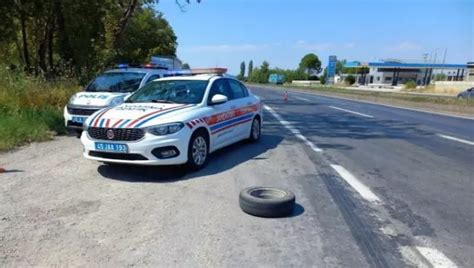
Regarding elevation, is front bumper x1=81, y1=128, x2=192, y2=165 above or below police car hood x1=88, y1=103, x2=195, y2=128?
below

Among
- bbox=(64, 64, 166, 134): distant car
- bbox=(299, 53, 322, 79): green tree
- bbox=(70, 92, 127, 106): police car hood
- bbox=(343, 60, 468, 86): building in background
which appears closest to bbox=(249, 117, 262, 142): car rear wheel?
bbox=(64, 64, 166, 134): distant car

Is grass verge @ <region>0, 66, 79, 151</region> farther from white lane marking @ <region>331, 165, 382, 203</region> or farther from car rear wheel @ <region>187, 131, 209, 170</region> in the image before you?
white lane marking @ <region>331, 165, 382, 203</region>

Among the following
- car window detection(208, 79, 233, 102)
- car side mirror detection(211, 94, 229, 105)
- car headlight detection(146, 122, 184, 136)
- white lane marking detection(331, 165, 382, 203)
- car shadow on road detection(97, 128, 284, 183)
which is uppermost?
car window detection(208, 79, 233, 102)

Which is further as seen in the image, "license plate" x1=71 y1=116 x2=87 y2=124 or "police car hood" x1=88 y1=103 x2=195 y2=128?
"license plate" x1=71 y1=116 x2=87 y2=124

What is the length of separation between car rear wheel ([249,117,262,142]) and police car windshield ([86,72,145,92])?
3412 millimetres

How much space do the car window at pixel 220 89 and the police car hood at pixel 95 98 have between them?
309 centimetres

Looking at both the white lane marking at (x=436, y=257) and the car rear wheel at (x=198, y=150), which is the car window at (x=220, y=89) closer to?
the car rear wheel at (x=198, y=150)

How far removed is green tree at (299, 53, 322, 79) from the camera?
15750 centimetres

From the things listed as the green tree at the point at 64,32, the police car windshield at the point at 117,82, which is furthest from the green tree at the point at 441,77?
the police car windshield at the point at 117,82

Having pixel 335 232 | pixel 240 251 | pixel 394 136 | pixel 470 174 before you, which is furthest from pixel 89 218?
pixel 394 136

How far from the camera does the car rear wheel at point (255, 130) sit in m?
10.5

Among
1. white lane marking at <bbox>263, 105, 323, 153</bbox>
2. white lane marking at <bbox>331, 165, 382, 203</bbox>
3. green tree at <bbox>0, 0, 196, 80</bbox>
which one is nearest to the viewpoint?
white lane marking at <bbox>331, 165, 382, 203</bbox>

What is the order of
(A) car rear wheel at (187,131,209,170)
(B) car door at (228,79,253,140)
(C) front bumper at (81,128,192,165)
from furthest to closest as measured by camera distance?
1. (B) car door at (228,79,253,140)
2. (A) car rear wheel at (187,131,209,170)
3. (C) front bumper at (81,128,192,165)

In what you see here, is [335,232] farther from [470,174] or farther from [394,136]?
[394,136]
